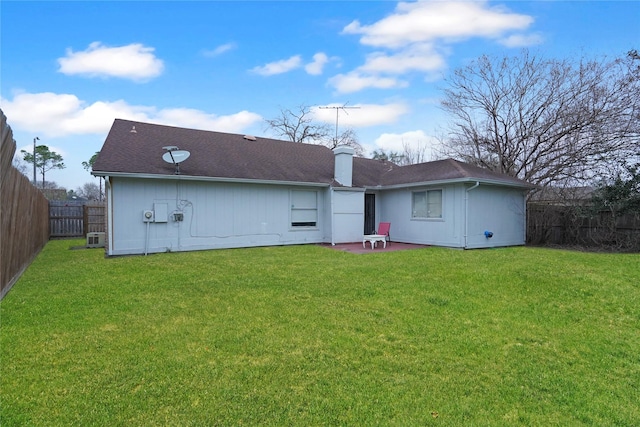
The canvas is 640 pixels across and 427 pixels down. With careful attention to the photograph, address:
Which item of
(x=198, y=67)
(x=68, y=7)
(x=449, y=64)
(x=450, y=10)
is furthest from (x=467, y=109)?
(x=68, y=7)

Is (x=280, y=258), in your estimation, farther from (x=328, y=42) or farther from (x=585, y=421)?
(x=328, y=42)

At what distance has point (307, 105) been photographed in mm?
29422

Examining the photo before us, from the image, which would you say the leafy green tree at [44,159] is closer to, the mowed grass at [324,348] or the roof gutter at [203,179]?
the roof gutter at [203,179]

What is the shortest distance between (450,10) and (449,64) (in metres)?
6.63

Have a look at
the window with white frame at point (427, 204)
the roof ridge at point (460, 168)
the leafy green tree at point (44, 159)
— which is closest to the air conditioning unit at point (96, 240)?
the window with white frame at point (427, 204)

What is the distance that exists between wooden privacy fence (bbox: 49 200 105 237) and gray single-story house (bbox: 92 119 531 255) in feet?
18.7

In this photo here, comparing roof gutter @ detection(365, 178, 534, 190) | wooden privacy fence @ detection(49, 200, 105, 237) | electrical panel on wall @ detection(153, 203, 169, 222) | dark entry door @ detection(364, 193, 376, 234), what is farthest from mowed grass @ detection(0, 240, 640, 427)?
wooden privacy fence @ detection(49, 200, 105, 237)

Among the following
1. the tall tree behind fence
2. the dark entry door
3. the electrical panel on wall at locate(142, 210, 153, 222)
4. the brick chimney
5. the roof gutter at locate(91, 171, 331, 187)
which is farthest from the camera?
the dark entry door

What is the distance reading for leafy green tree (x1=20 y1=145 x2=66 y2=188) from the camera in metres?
37.3

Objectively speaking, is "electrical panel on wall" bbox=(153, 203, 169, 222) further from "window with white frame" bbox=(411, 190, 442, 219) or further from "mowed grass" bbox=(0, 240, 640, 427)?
"window with white frame" bbox=(411, 190, 442, 219)

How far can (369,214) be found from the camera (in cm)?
1436

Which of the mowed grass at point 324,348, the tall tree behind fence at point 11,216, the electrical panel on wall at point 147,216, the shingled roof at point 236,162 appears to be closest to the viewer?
the mowed grass at point 324,348

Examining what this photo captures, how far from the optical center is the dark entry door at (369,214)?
47.0ft

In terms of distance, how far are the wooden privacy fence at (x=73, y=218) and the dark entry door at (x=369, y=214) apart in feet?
37.7
